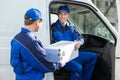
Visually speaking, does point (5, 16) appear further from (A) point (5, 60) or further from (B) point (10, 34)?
(A) point (5, 60)

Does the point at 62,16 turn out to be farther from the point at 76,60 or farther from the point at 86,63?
the point at 86,63

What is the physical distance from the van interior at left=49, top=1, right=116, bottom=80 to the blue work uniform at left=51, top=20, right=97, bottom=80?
0.44ft

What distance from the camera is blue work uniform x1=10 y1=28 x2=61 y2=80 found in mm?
3762

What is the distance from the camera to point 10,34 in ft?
14.4

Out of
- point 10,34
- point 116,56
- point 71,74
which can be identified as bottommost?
point 71,74

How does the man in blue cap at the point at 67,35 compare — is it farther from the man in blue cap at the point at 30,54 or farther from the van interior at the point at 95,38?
the man in blue cap at the point at 30,54

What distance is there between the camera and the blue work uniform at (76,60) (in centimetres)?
486

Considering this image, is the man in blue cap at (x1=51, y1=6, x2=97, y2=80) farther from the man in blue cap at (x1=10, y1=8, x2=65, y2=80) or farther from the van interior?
the man in blue cap at (x1=10, y1=8, x2=65, y2=80)

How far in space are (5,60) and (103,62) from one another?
4.91 ft

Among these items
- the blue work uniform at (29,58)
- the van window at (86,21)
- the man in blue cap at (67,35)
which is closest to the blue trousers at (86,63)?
the man in blue cap at (67,35)


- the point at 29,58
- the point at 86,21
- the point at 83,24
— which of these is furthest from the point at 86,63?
the point at 29,58

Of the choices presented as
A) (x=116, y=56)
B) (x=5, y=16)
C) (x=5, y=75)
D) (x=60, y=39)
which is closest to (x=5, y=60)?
(x=5, y=75)

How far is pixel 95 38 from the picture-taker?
5.62 meters

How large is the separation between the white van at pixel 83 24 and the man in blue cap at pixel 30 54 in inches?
20.0
